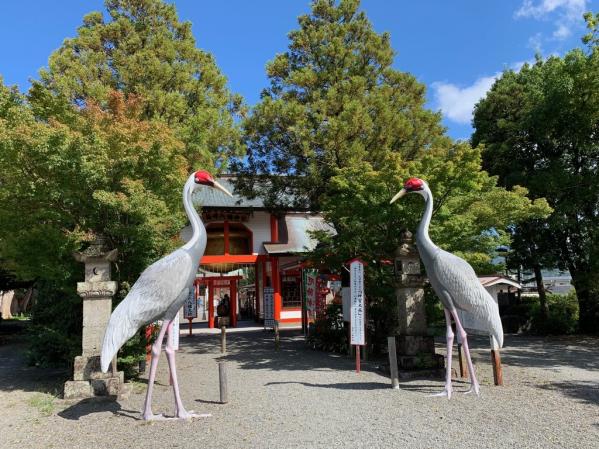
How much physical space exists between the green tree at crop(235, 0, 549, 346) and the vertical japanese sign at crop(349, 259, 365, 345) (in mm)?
1176

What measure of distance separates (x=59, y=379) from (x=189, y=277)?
16.4 ft

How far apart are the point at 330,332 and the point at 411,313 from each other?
4010 millimetres

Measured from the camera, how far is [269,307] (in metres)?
17.5

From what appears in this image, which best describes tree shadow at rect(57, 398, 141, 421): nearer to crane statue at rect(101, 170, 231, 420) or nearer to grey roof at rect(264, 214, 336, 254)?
crane statue at rect(101, 170, 231, 420)

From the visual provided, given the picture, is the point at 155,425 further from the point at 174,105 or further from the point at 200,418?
the point at 174,105

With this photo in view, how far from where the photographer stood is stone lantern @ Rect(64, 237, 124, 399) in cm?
728

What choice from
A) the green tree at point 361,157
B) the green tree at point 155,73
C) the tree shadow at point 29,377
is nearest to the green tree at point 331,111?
the green tree at point 361,157

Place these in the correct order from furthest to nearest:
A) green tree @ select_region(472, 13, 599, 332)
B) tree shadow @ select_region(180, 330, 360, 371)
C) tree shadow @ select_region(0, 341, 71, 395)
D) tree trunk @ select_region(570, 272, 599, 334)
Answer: tree trunk @ select_region(570, 272, 599, 334) < green tree @ select_region(472, 13, 599, 332) < tree shadow @ select_region(180, 330, 360, 371) < tree shadow @ select_region(0, 341, 71, 395)

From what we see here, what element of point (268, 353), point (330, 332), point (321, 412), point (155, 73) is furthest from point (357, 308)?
point (155, 73)

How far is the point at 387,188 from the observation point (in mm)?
9375

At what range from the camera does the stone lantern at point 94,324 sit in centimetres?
728

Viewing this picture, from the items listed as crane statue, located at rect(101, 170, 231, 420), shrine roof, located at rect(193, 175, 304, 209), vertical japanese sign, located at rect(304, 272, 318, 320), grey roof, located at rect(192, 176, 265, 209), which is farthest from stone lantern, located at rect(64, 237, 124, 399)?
grey roof, located at rect(192, 176, 265, 209)

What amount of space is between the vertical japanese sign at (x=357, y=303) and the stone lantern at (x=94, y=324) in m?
4.20

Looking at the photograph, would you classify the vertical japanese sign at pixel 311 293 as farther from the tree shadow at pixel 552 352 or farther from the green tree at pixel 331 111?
the tree shadow at pixel 552 352
